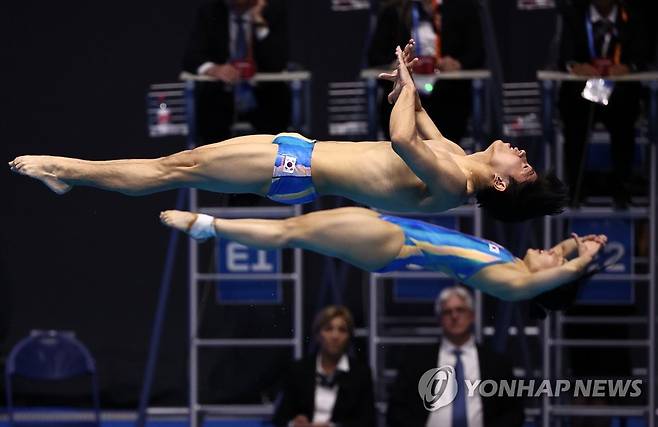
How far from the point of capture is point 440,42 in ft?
26.2

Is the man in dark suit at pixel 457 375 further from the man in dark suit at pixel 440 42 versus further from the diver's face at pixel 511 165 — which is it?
the diver's face at pixel 511 165

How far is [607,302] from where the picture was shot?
8344 mm

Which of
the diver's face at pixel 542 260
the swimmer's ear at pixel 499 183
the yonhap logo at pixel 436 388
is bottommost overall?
the yonhap logo at pixel 436 388

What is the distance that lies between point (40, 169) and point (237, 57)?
7.42 feet

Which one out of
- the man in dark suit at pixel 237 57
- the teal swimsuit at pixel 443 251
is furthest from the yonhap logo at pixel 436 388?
the man in dark suit at pixel 237 57

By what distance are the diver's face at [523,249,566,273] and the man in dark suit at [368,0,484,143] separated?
1037 mm

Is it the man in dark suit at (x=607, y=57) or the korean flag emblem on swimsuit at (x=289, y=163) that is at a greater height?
the man in dark suit at (x=607, y=57)

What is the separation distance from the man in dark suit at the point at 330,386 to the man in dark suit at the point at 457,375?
18 centimetres

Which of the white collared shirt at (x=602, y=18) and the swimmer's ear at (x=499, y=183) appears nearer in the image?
the swimmer's ear at (x=499, y=183)

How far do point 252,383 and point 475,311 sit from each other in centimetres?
164

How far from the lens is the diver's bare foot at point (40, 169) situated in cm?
600

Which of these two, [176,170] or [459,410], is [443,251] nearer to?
[459,410]

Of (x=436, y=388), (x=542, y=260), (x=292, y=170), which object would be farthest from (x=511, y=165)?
(x=436, y=388)

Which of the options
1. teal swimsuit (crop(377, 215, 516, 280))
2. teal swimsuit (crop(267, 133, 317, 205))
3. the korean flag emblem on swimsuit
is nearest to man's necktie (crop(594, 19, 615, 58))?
teal swimsuit (crop(377, 215, 516, 280))
